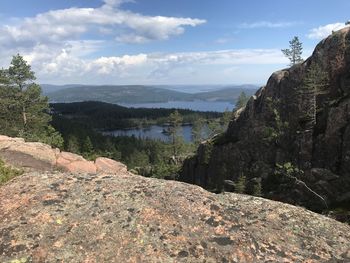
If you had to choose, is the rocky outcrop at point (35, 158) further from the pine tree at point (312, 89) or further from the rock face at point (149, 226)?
the pine tree at point (312, 89)

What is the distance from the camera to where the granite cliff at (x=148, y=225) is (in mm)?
8375

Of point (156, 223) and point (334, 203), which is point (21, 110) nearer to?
point (334, 203)

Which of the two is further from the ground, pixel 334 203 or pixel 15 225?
pixel 15 225

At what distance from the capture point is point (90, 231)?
8.89 metres

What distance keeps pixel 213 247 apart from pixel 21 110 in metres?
52.3

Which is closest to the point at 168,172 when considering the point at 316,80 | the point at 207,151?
the point at 207,151

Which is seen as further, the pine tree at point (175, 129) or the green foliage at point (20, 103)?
the pine tree at point (175, 129)

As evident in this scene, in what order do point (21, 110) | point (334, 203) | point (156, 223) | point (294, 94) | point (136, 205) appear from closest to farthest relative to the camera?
point (156, 223)
point (136, 205)
point (334, 203)
point (21, 110)
point (294, 94)

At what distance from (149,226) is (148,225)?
41 millimetres

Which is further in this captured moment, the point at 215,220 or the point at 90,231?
the point at 215,220

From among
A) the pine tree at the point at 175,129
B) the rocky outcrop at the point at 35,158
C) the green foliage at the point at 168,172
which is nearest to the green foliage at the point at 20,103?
the rocky outcrop at the point at 35,158

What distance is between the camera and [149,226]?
915cm

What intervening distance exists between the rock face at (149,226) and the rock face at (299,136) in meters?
38.8

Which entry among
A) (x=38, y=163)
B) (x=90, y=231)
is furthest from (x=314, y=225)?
(x=38, y=163)
